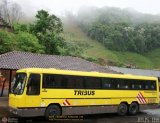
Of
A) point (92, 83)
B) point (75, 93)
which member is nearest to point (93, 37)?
point (92, 83)

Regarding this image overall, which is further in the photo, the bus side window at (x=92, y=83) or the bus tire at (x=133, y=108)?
the bus tire at (x=133, y=108)

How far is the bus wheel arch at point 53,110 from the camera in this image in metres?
18.0

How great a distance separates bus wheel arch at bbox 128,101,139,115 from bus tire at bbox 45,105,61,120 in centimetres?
665

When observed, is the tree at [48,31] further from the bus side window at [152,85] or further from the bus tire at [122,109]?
the bus tire at [122,109]

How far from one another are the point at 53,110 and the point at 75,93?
1.93m

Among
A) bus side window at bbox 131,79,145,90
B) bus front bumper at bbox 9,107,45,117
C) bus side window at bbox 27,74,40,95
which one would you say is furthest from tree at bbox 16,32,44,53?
bus front bumper at bbox 9,107,45,117

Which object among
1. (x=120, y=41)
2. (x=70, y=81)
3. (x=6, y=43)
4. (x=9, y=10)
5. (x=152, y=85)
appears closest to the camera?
(x=70, y=81)

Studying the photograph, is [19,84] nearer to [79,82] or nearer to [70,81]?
[70,81]

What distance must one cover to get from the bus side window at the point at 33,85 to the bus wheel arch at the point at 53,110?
131cm

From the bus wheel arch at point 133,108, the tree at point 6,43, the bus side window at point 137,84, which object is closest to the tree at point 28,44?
the tree at point 6,43

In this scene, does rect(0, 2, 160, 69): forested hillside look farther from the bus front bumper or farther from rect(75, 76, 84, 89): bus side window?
the bus front bumper

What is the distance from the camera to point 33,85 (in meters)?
17.4

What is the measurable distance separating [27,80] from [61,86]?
2.41 meters

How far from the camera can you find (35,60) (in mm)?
27453
